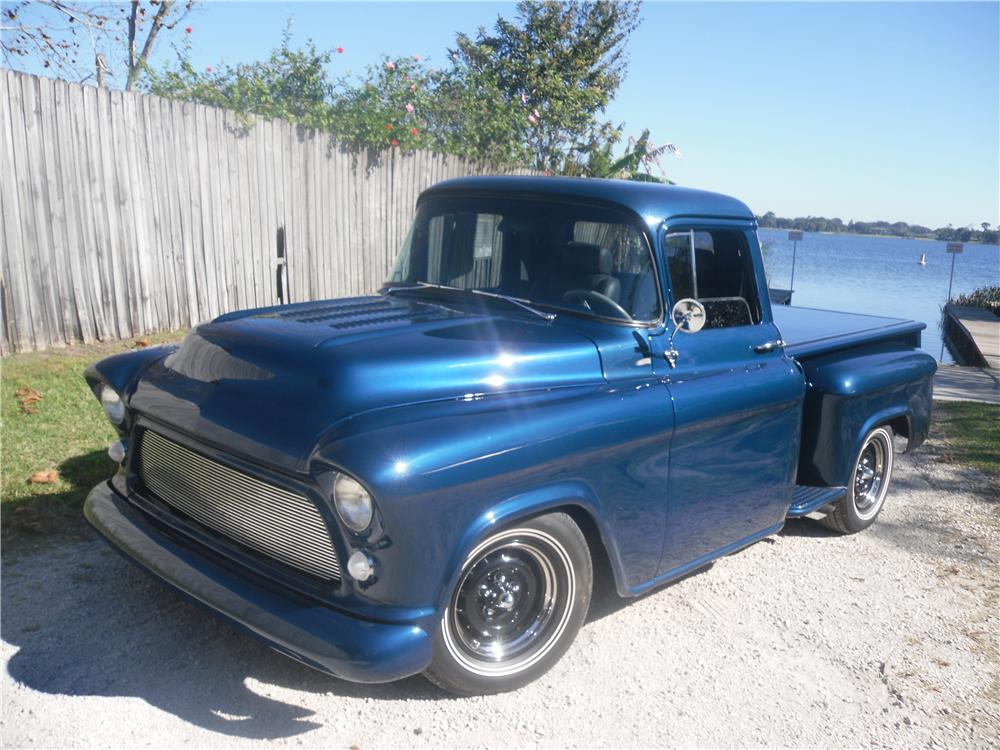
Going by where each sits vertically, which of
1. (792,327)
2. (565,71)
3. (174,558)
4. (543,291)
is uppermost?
(565,71)

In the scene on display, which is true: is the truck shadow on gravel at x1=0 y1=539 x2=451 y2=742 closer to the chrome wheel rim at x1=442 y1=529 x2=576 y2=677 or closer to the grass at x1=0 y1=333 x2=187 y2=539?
the chrome wheel rim at x1=442 y1=529 x2=576 y2=677

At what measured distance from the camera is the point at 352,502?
110 inches

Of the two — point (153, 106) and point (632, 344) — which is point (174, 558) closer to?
point (632, 344)

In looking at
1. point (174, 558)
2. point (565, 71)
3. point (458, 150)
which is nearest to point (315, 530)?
point (174, 558)

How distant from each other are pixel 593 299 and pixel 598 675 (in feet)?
Answer: 5.29

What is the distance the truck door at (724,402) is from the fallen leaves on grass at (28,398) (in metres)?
4.38

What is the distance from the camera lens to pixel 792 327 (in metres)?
5.52

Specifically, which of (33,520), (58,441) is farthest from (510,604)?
(58,441)

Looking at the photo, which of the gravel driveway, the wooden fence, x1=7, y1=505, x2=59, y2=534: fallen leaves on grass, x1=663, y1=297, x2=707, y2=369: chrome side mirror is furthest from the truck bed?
x1=7, y1=505, x2=59, y2=534: fallen leaves on grass

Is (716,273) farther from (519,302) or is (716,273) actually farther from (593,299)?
(519,302)

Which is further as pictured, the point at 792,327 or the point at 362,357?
the point at 792,327

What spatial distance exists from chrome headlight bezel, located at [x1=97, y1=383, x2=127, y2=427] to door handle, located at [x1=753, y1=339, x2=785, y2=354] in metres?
3.03

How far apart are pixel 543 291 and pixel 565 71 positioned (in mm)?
16393

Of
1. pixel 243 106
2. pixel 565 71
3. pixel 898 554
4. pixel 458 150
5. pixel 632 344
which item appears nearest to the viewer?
pixel 632 344
